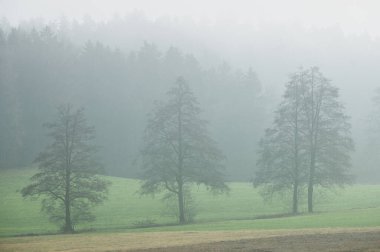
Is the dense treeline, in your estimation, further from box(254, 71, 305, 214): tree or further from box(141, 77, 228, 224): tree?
box(141, 77, 228, 224): tree

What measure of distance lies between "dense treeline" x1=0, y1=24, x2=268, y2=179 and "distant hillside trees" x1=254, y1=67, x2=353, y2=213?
113 feet

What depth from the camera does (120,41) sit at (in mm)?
132000

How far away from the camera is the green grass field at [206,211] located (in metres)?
33.2

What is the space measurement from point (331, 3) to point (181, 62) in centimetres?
6942

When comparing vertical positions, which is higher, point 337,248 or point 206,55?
point 206,55

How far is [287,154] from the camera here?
138ft

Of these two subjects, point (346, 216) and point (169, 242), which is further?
point (346, 216)

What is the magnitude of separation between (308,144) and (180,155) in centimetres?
1096

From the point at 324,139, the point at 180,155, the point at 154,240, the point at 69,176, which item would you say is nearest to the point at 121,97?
the point at 180,155

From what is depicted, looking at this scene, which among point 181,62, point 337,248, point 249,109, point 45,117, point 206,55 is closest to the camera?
point 337,248

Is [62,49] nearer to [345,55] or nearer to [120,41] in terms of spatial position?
[120,41]

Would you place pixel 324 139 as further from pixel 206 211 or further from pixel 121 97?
pixel 121 97

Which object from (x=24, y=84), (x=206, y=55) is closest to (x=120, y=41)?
(x=206, y=55)

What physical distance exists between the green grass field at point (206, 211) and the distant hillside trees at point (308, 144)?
8.15 ft
